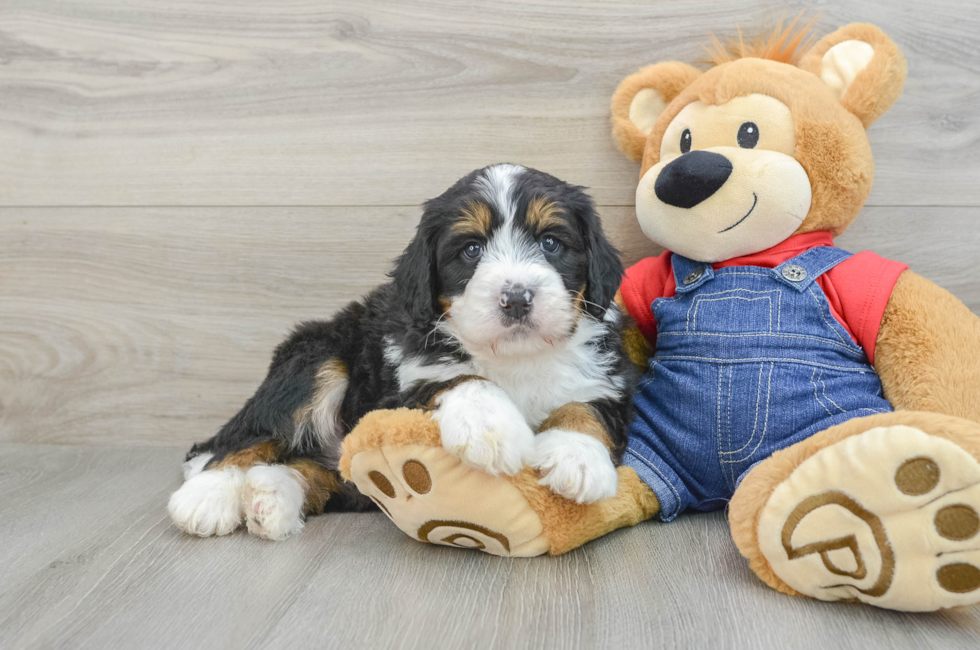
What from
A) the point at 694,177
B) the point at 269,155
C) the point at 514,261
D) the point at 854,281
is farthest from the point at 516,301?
Answer: the point at 269,155

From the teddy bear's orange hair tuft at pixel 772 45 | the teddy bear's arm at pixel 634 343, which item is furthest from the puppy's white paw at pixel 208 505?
the teddy bear's orange hair tuft at pixel 772 45

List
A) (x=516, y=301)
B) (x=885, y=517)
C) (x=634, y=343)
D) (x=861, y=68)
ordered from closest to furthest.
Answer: (x=885, y=517), (x=516, y=301), (x=861, y=68), (x=634, y=343)

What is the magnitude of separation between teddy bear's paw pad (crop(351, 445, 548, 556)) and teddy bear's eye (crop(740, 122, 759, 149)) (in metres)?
1.09

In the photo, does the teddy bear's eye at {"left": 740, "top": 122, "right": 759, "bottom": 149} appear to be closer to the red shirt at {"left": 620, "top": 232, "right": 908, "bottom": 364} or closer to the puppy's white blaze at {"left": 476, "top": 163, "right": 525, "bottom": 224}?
the red shirt at {"left": 620, "top": 232, "right": 908, "bottom": 364}

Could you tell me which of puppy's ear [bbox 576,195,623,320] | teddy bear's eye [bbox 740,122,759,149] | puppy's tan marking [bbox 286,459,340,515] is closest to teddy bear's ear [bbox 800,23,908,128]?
teddy bear's eye [bbox 740,122,759,149]

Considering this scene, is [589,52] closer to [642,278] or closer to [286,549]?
[642,278]

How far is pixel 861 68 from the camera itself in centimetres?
193

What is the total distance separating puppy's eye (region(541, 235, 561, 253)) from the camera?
70.6 inches

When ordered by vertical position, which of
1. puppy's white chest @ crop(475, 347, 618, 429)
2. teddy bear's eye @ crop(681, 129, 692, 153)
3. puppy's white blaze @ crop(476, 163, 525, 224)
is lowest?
puppy's white chest @ crop(475, 347, 618, 429)

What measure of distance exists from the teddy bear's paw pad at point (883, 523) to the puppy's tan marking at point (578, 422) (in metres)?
0.44

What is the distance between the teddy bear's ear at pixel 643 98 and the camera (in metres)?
2.14

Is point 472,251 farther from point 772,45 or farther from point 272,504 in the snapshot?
point 772,45

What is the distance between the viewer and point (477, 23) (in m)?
2.40

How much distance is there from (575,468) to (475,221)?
0.66 m
